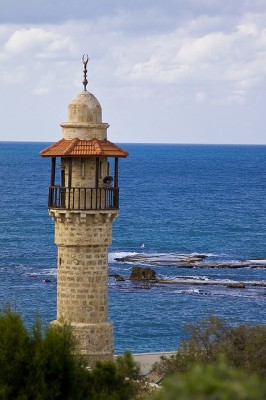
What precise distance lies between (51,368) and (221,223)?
102752 mm

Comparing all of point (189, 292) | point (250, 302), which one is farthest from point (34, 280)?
point (250, 302)

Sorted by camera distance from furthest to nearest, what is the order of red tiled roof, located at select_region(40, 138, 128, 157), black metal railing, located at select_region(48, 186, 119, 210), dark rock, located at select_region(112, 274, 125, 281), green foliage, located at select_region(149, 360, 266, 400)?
dark rock, located at select_region(112, 274, 125, 281)
black metal railing, located at select_region(48, 186, 119, 210)
red tiled roof, located at select_region(40, 138, 128, 157)
green foliage, located at select_region(149, 360, 266, 400)

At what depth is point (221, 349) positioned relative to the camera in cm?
3312

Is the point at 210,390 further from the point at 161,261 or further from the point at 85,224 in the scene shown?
the point at 161,261

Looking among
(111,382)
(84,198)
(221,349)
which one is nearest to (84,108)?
(84,198)

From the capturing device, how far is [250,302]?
228 feet

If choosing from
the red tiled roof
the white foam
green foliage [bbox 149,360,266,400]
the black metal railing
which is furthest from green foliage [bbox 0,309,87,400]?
the white foam

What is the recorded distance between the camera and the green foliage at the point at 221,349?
1280 inches

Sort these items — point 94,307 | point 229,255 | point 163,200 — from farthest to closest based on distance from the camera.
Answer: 1. point 163,200
2. point 229,255
3. point 94,307

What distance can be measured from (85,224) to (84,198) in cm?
63

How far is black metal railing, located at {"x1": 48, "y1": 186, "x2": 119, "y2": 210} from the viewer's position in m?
27.7

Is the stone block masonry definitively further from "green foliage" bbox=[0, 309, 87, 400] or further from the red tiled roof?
"green foliage" bbox=[0, 309, 87, 400]

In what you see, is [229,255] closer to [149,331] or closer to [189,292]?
[189,292]

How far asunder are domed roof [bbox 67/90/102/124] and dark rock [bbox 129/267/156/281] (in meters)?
48.7
